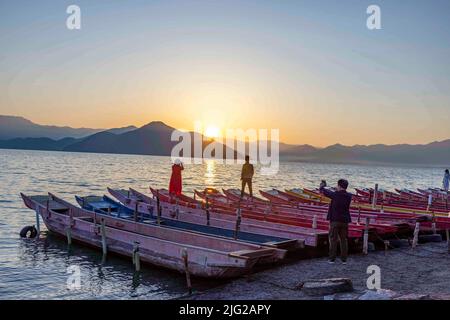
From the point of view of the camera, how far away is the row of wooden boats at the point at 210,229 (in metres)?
11.4

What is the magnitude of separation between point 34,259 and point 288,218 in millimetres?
9607

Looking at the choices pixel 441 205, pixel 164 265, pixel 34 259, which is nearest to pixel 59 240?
pixel 34 259

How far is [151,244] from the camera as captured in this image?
13047mm

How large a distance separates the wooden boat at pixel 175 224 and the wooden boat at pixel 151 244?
50.0 inches

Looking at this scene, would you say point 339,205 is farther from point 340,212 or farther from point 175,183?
point 175,183

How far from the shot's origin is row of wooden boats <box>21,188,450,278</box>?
11.4 m

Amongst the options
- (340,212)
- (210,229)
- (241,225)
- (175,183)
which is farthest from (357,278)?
(175,183)

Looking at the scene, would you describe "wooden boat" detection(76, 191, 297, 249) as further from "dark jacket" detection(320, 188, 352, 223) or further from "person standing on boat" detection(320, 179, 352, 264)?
"dark jacket" detection(320, 188, 352, 223)

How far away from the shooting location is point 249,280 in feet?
34.7

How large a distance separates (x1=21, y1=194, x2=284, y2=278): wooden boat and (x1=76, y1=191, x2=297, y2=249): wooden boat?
127 cm

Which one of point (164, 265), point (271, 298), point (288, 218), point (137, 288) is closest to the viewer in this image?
point (271, 298)

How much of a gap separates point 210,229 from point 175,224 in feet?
7.04

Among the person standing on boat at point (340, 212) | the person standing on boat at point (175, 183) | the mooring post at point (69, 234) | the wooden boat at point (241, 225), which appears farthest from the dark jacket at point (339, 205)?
the person standing on boat at point (175, 183)
